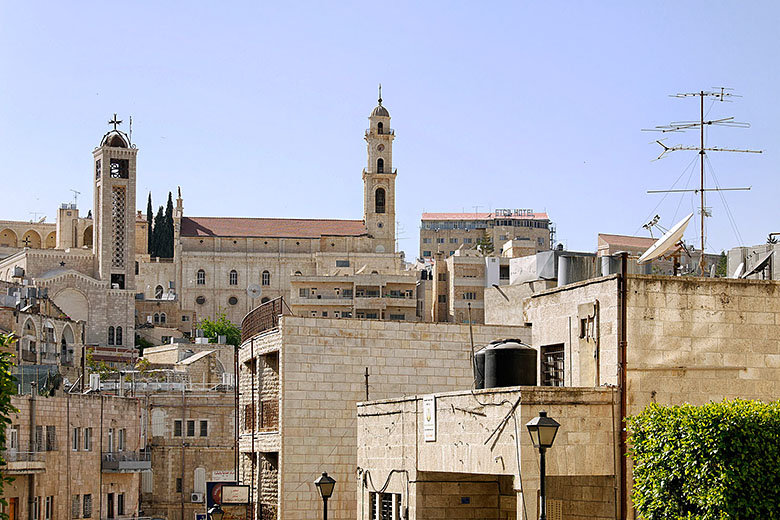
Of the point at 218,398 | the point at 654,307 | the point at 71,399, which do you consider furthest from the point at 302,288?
the point at 654,307

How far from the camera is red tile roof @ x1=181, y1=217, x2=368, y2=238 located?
144 metres

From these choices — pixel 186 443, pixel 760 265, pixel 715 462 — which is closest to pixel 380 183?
pixel 186 443

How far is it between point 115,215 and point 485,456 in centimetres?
10377

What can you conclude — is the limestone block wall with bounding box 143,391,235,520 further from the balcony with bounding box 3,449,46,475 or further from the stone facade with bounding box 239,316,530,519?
the stone facade with bounding box 239,316,530,519

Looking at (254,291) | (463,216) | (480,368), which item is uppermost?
(463,216)

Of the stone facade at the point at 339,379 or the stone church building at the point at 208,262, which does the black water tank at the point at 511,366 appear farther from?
the stone church building at the point at 208,262

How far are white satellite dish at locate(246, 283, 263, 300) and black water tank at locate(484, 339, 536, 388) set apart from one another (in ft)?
387

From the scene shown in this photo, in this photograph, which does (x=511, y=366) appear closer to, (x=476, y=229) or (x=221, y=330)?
(x=221, y=330)

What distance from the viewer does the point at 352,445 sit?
2645 centimetres

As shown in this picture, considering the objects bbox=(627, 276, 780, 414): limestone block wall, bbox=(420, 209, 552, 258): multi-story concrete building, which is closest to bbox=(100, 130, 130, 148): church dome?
bbox=(420, 209, 552, 258): multi-story concrete building

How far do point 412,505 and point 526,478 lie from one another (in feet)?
13.1

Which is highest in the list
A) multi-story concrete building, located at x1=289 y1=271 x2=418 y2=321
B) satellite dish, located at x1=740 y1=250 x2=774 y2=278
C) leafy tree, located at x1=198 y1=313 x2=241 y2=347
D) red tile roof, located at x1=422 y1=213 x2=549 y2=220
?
red tile roof, located at x1=422 y1=213 x2=549 y2=220

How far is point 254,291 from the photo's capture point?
139m

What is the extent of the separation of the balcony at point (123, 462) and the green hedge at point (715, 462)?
99.7ft
